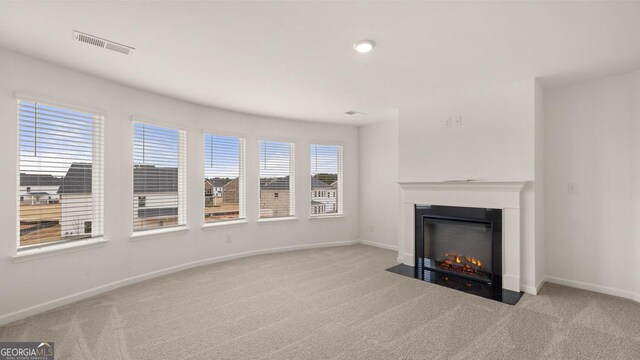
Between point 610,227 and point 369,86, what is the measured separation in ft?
10.9

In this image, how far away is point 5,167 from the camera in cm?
277

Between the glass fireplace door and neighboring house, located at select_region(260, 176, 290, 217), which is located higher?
neighboring house, located at select_region(260, 176, 290, 217)

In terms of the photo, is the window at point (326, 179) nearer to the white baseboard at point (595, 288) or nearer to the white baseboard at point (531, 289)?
the white baseboard at point (531, 289)

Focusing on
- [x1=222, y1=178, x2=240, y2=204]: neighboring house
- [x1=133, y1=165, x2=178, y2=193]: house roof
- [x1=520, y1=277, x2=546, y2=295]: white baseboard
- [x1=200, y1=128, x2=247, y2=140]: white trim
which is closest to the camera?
[x1=520, y1=277, x2=546, y2=295]: white baseboard

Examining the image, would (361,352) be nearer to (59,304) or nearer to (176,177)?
(59,304)

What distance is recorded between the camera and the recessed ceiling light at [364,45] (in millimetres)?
2559

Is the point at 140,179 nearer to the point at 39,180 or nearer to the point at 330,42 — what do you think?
the point at 39,180

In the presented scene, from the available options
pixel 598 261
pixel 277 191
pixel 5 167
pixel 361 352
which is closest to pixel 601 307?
pixel 598 261

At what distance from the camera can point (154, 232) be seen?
407 centimetres

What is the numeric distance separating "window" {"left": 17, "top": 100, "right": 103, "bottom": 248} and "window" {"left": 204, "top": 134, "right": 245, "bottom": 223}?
152cm

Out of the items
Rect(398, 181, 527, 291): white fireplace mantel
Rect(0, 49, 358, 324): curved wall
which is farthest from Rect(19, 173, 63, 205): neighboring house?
Rect(398, 181, 527, 291): white fireplace mantel

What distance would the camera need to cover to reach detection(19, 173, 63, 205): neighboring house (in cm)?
294

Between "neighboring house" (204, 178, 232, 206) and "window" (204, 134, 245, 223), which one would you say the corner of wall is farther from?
"neighboring house" (204, 178, 232, 206)

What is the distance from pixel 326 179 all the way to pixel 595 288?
4.33m
